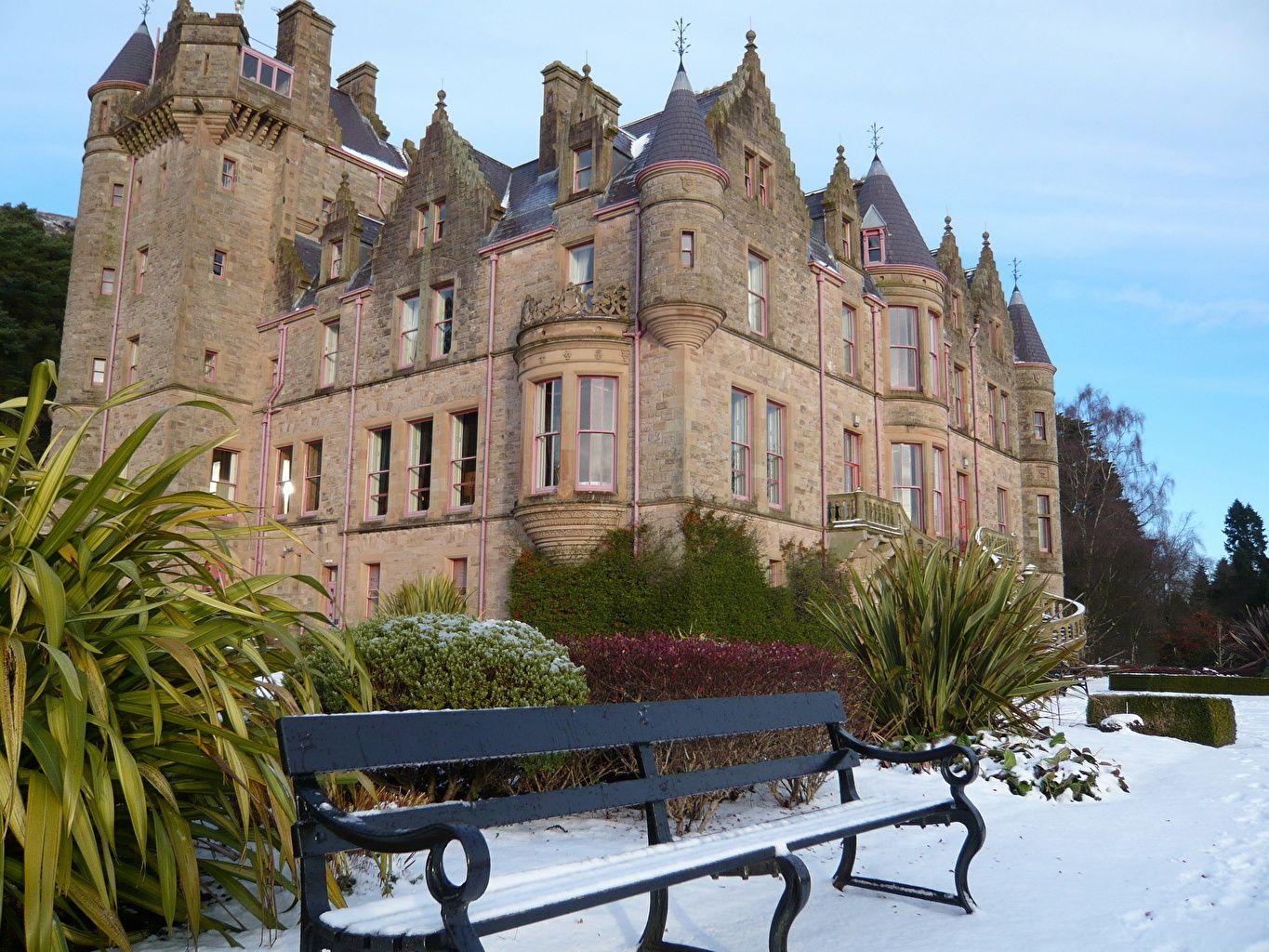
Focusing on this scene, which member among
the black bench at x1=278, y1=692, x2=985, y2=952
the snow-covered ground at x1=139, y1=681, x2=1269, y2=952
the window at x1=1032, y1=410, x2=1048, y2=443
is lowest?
the snow-covered ground at x1=139, y1=681, x2=1269, y2=952

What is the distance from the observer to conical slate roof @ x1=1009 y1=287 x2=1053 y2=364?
31750 mm

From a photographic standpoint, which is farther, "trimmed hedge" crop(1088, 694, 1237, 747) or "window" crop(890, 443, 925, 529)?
"window" crop(890, 443, 925, 529)

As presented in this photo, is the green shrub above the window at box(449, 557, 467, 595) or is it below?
below

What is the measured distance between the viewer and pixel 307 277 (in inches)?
1038

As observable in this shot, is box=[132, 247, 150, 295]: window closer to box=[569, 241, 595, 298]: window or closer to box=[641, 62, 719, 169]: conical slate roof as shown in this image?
box=[569, 241, 595, 298]: window

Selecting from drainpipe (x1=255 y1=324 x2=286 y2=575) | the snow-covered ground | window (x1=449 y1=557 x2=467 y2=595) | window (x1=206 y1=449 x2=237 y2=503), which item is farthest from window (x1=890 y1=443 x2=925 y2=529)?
window (x1=206 y1=449 x2=237 y2=503)

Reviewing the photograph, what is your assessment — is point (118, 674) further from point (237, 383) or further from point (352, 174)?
point (352, 174)

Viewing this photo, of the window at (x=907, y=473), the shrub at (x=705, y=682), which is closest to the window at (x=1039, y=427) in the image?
the window at (x=907, y=473)

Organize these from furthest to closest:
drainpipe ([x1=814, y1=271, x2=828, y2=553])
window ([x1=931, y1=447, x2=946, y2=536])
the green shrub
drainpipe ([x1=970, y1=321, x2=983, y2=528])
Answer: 1. drainpipe ([x1=970, y1=321, x2=983, y2=528])
2. window ([x1=931, y1=447, x2=946, y2=536])
3. drainpipe ([x1=814, y1=271, x2=828, y2=553])
4. the green shrub

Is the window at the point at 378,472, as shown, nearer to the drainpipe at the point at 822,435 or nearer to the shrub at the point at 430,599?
the shrub at the point at 430,599

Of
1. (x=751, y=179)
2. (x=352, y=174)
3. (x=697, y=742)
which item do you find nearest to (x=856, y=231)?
(x=751, y=179)

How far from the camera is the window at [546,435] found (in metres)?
18.3

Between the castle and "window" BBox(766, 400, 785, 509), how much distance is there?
0.05 meters

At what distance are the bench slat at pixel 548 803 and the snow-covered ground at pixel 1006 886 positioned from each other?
0.65 meters
